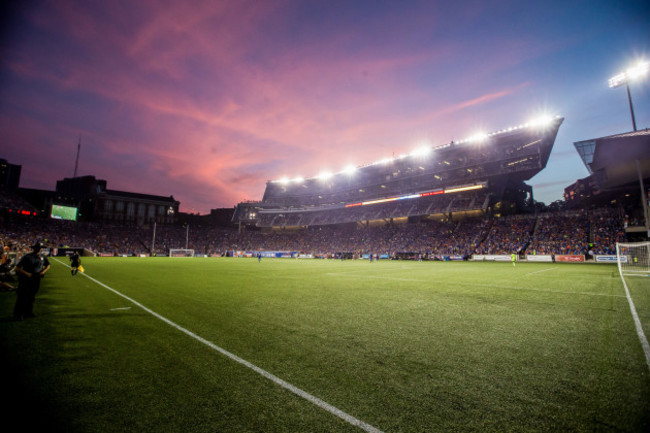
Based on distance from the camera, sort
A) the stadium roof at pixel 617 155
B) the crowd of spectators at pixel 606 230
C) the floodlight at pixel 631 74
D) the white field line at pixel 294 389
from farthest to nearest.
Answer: the crowd of spectators at pixel 606 230 → the floodlight at pixel 631 74 → the stadium roof at pixel 617 155 → the white field line at pixel 294 389

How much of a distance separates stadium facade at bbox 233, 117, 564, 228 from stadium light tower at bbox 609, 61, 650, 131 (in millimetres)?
12263

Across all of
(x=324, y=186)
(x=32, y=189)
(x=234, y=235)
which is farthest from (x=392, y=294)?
(x=32, y=189)

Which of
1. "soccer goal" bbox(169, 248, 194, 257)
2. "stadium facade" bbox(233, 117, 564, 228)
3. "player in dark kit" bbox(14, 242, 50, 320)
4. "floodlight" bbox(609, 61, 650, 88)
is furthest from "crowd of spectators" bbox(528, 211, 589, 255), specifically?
"soccer goal" bbox(169, 248, 194, 257)

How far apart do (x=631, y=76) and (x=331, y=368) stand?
38974mm

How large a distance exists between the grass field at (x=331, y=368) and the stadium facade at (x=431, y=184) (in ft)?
146

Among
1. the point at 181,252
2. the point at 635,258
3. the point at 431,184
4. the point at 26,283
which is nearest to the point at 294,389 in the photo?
the point at 26,283

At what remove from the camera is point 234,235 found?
7762 cm

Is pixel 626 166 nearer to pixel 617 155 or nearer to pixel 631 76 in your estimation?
pixel 617 155

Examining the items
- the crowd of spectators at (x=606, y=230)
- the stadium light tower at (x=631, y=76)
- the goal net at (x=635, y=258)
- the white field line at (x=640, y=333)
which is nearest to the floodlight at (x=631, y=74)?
the stadium light tower at (x=631, y=76)

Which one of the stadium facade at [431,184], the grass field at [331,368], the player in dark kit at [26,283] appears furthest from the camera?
the stadium facade at [431,184]

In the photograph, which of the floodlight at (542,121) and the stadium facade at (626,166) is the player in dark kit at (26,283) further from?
the floodlight at (542,121)

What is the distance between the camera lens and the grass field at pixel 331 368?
2.72 m

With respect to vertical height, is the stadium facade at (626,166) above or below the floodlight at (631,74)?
below

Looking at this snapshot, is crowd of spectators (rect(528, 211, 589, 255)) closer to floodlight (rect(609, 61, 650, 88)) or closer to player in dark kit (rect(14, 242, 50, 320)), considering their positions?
floodlight (rect(609, 61, 650, 88))
